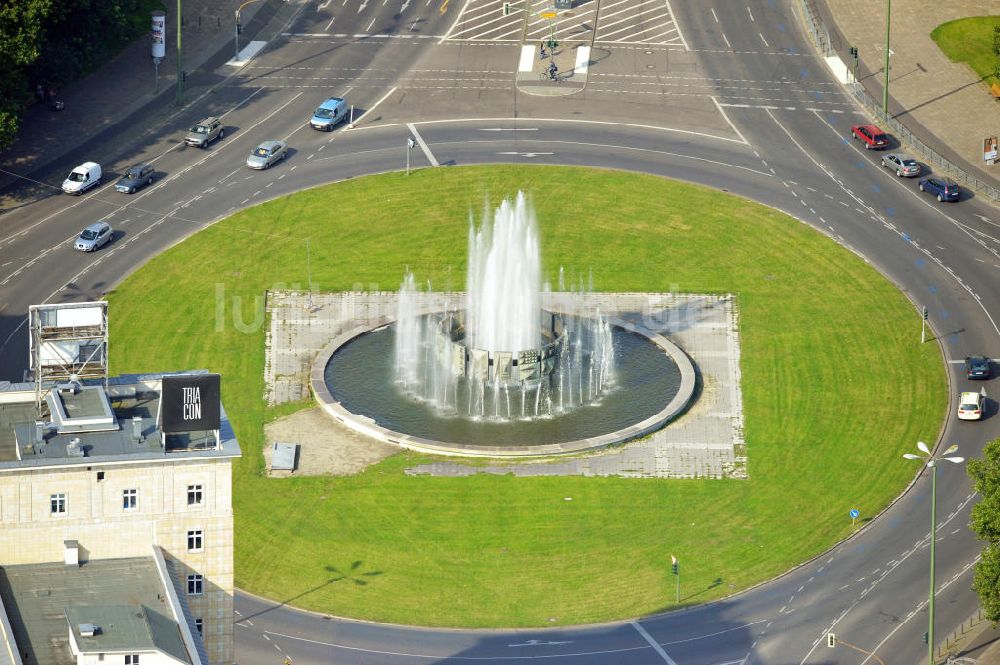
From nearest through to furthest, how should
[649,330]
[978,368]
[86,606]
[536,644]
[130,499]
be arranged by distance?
[86,606] → [130,499] → [536,644] → [978,368] → [649,330]

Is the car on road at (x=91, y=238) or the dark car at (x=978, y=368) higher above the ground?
the car on road at (x=91, y=238)

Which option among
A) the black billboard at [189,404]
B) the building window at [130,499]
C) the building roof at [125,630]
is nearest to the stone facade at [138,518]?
the building window at [130,499]

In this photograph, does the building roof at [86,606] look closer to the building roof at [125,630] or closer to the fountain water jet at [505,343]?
the building roof at [125,630]

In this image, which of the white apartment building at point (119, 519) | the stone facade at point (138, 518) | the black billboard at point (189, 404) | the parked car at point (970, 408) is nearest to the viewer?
the white apartment building at point (119, 519)

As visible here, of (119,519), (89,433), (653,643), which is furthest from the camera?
(653,643)

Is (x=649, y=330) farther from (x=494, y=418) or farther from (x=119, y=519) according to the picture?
(x=119, y=519)

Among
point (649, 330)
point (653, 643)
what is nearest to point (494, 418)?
point (649, 330)

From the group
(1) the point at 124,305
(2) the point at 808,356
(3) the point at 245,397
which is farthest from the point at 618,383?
(1) the point at 124,305
